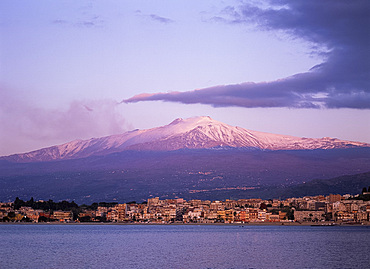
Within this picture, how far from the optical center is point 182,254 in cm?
5622

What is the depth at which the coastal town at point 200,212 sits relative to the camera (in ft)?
522

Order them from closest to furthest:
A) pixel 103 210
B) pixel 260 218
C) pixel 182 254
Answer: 1. pixel 182 254
2. pixel 260 218
3. pixel 103 210

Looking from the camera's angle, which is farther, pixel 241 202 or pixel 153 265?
pixel 241 202

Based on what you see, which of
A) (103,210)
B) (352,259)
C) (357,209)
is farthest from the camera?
(103,210)

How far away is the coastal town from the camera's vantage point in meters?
159

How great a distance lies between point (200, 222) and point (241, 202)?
26.9m

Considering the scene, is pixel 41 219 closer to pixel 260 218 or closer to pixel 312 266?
pixel 260 218

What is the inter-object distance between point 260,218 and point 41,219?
59074 millimetres

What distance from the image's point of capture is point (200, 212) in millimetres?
177500

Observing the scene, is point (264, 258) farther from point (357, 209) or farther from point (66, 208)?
point (66, 208)

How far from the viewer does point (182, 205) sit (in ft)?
610

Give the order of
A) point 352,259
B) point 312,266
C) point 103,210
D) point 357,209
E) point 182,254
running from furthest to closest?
point 103,210, point 357,209, point 182,254, point 352,259, point 312,266

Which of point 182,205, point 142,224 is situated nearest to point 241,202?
point 182,205

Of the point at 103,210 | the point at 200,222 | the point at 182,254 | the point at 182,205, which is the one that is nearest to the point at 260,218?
the point at 200,222
